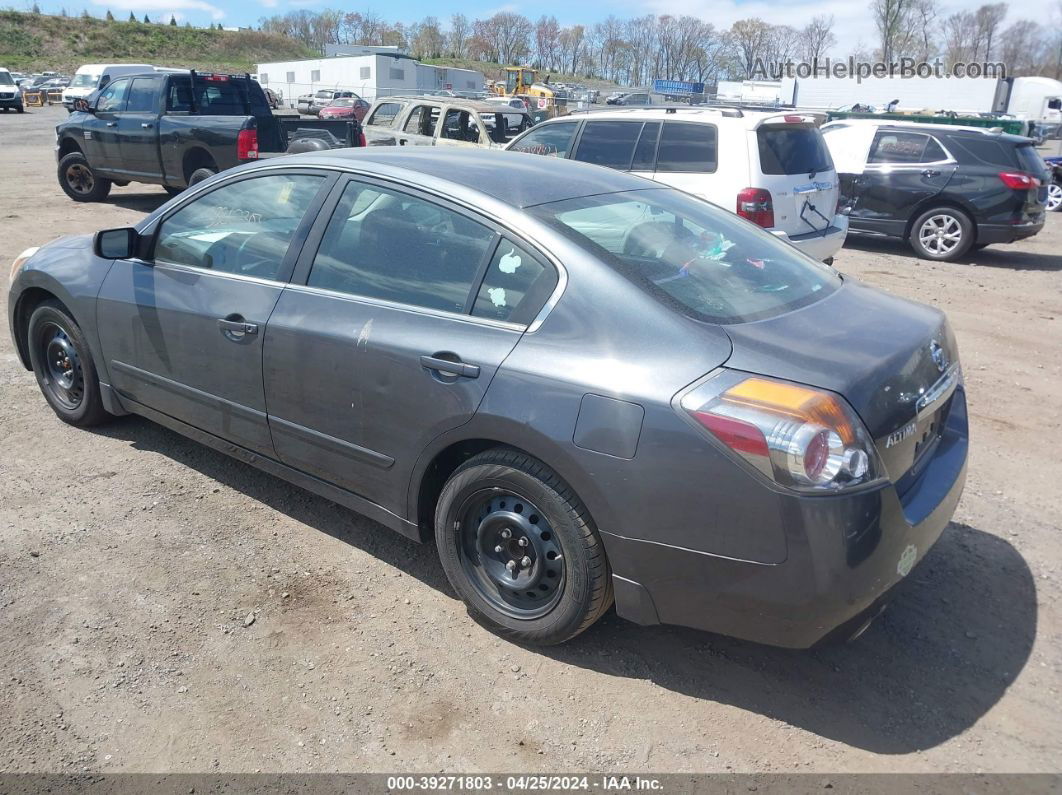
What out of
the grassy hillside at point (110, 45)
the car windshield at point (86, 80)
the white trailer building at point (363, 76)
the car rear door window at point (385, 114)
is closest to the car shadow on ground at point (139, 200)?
the car rear door window at point (385, 114)

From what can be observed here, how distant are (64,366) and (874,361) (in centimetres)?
426

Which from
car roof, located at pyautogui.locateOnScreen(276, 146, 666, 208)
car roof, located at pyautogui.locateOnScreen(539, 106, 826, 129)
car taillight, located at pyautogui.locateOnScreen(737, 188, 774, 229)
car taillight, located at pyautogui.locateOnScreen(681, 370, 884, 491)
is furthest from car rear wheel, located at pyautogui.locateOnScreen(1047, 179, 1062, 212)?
car taillight, located at pyautogui.locateOnScreen(681, 370, 884, 491)

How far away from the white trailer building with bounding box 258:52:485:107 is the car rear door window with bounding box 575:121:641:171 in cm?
4475

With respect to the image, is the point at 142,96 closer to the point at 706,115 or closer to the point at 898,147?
the point at 706,115

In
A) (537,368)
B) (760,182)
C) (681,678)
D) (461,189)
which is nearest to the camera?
(537,368)

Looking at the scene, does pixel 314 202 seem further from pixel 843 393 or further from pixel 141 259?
pixel 843 393

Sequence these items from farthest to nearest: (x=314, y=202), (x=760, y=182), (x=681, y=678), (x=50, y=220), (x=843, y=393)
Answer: (x=50, y=220) → (x=760, y=182) → (x=314, y=202) → (x=681, y=678) → (x=843, y=393)

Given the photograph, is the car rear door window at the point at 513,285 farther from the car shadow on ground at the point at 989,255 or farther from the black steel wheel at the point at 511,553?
the car shadow on ground at the point at 989,255

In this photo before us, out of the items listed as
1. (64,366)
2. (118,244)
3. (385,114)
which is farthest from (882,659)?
(385,114)

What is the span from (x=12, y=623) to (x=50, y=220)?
10.4 metres

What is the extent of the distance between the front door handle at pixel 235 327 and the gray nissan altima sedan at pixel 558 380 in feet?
0.04

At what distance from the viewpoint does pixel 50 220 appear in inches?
467

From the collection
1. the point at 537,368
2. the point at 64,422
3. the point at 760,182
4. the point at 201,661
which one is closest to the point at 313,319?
the point at 537,368

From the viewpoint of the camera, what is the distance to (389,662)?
3.02 meters
